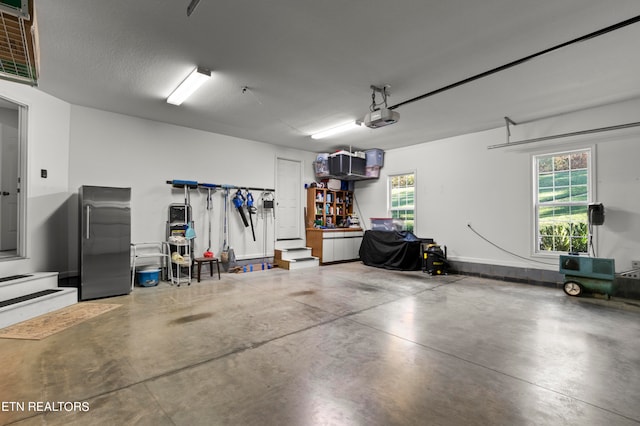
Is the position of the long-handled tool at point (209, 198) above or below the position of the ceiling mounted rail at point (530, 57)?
below

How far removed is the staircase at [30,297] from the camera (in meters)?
3.25

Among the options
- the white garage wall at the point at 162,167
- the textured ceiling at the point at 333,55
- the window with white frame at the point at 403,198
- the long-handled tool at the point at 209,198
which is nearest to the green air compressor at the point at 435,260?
the window with white frame at the point at 403,198

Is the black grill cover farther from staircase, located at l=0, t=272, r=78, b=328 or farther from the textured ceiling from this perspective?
staircase, located at l=0, t=272, r=78, b=328

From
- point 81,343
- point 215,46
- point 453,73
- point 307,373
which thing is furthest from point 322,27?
point 81,343

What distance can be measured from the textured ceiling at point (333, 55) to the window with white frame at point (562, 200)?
0.98 meters

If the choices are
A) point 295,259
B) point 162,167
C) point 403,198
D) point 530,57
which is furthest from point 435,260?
point 162,167

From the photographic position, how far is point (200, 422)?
1.72m

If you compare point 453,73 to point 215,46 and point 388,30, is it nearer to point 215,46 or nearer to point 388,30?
point 388,30

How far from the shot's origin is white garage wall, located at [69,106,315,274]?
496cm

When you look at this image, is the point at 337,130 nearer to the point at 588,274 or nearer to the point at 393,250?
the point at 393,250

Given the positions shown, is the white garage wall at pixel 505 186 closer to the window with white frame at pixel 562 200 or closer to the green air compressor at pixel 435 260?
the window with white frame at pixel 562 200

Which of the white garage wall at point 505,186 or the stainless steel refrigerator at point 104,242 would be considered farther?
the white garage wall at point 505,186

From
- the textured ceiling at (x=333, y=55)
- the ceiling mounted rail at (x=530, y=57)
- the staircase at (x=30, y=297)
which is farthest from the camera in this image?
the staircase at (x=30, y=297)

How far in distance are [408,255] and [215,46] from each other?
19.3ft
